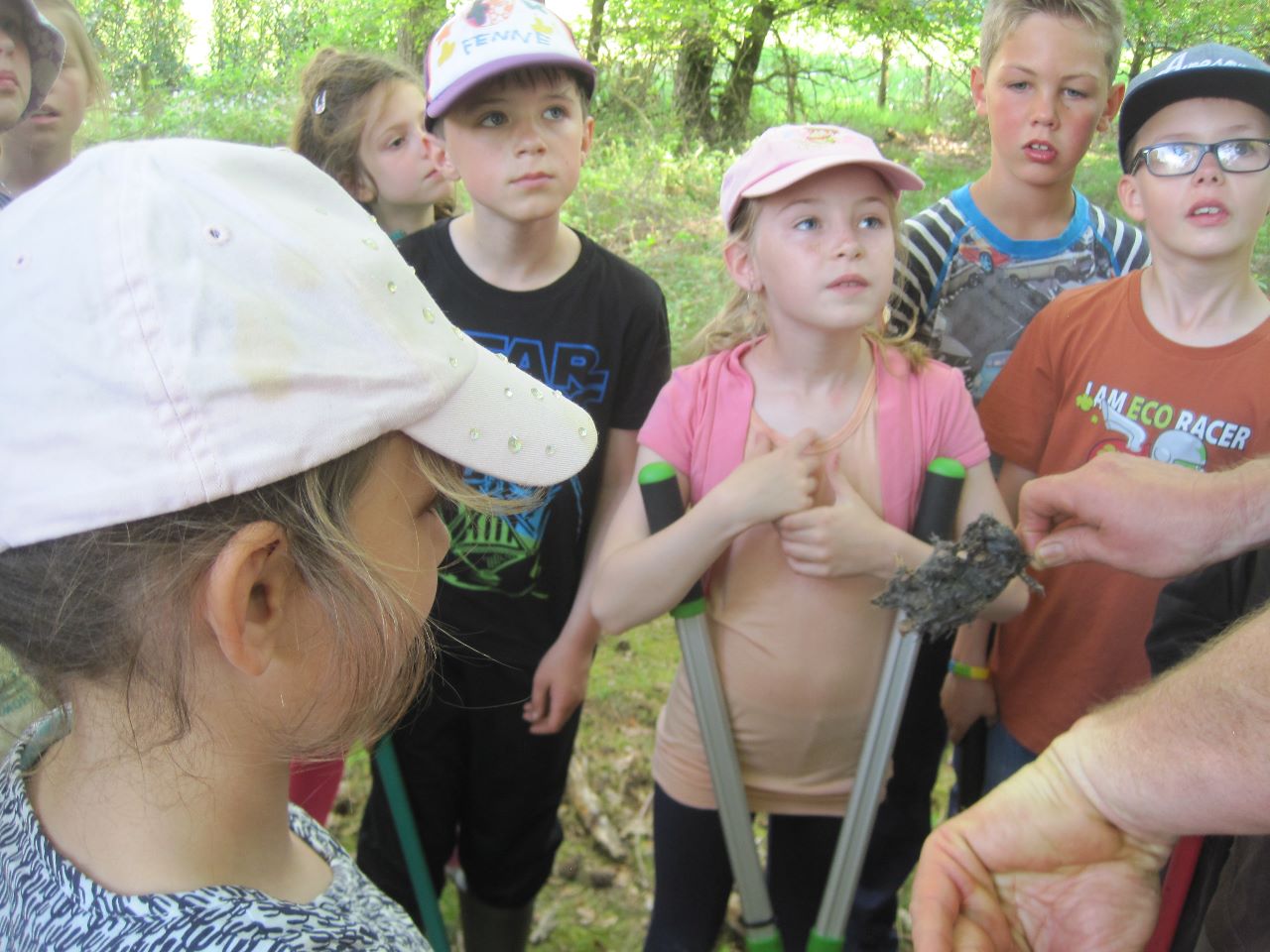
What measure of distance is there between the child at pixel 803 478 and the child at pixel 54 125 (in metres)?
2.04

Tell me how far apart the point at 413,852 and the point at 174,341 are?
183cm

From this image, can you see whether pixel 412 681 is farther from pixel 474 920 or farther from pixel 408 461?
pixel 474 920

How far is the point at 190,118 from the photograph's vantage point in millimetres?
8211

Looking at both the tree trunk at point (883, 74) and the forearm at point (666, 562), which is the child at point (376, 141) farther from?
the tree trunk at point (883, 74)

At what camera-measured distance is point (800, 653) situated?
2084mm

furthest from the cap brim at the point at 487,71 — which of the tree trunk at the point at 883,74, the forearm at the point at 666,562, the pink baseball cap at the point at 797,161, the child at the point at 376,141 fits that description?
the tree trunk at the point at 883,74

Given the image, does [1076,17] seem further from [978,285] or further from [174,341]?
[174,341]

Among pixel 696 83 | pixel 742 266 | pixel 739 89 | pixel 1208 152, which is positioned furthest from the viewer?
pixel 739 89

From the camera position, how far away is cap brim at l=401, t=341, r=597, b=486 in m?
1.13

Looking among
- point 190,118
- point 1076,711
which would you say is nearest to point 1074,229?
point 1076,711

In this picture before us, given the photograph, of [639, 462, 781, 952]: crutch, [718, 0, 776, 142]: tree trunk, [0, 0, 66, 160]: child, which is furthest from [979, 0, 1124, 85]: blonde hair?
[718, 0, 776, 142]: tree trunk

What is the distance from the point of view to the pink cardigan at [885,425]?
6.86 feet

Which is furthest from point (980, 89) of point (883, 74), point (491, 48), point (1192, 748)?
point (883, 74)

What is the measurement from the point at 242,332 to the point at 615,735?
10.5 ft
